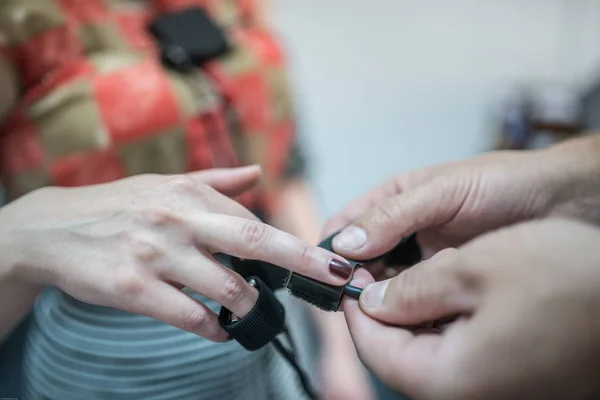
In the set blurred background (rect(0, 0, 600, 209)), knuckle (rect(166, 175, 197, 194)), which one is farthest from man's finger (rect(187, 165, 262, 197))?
blurred background (rect(0, 0, 600, 209))

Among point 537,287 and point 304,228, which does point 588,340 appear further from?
point 304,228

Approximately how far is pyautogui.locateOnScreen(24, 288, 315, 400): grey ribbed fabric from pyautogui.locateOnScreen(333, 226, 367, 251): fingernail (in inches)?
2.3

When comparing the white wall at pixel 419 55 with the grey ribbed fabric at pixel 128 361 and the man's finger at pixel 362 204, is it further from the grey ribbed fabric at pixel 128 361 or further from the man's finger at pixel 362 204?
the grey ribbed fabric at pixel 128 361

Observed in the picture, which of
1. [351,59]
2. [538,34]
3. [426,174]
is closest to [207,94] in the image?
[426,174]

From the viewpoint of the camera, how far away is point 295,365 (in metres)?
0.48

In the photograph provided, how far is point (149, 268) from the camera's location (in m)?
0.41

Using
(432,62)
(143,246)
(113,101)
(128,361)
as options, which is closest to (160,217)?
(143,246)

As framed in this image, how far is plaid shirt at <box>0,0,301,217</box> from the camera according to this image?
27.1 inches

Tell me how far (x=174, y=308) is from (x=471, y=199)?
0.27 m

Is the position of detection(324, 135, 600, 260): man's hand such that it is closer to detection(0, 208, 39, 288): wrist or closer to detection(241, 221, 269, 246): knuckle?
detection(241, 221, 269, 246): knuckle

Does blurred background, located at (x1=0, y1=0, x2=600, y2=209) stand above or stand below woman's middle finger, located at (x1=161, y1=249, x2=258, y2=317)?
below

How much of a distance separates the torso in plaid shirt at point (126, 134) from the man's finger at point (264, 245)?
51 mm

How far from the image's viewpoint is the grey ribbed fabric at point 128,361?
46 cm


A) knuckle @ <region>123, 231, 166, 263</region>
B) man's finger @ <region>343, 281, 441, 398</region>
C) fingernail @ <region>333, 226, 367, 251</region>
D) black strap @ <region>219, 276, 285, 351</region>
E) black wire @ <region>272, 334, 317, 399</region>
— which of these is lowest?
black wire @ <region>272, 334, 317, 399</region>
